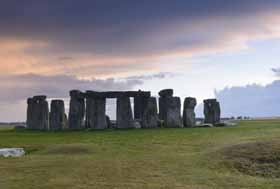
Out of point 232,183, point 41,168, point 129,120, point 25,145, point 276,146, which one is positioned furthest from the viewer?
point 129,120

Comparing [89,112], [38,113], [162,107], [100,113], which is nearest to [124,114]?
[100,113]

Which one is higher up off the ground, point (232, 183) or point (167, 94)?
point (167, 94)

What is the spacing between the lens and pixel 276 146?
26.1m

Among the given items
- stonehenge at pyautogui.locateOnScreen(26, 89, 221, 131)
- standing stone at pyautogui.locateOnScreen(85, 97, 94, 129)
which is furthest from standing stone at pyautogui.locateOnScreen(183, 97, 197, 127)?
standing stone at pyautogui.locateOnScreen(85, 97, 94, 129)

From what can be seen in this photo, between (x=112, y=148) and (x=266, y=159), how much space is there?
980cm

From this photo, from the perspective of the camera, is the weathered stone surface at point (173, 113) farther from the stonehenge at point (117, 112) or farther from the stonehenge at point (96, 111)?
the stonehenge at point (96, 111)

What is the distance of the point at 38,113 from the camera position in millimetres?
54688

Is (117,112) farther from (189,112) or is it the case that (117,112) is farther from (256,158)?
(256,158)

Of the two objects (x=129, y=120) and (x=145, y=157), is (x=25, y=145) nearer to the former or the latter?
(x=145, y=157)

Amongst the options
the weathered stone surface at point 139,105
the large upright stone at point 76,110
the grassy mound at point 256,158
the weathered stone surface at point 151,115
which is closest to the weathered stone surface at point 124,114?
the weathered stone surface at point 151,115

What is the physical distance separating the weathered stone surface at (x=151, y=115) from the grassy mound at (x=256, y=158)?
24.6 meters

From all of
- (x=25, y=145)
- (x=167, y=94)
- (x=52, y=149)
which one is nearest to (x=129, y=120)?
(x=167, y=94)

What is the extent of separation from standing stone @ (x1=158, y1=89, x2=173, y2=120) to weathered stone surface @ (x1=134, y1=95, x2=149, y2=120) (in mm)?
1671

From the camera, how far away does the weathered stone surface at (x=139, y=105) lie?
53500 mm
